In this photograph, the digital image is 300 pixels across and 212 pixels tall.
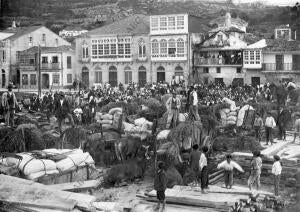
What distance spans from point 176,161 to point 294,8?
470 cm

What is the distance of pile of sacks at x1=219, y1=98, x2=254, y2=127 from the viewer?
16.8 metres

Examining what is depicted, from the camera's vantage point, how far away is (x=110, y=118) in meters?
16.8

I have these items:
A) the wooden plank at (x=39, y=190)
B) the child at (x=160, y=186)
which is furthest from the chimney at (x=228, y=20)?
the child at (x=160, y=186)

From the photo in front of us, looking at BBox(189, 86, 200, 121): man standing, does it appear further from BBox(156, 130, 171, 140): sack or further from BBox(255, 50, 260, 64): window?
BBox(255, 50, 260, 64): window

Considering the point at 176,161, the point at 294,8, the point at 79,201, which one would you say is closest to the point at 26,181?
the point at 79,201

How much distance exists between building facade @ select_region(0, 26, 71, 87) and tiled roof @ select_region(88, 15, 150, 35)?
14.7 feet

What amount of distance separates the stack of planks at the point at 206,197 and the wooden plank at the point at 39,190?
133cm

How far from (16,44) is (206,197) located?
34.8 metres

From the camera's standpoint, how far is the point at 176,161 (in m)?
12.5

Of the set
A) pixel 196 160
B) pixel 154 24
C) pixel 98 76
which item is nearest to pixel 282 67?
pixel 154 24

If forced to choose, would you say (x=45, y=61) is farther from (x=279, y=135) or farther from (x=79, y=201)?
(x=79, y=201)

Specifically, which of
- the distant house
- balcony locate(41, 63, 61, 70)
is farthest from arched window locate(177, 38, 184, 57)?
the distant house

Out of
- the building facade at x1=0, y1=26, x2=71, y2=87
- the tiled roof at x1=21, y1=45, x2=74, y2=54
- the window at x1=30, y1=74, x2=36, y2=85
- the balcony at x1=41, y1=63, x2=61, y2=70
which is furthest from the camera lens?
the window at x1=30, y1=74, x2=36, y2=85

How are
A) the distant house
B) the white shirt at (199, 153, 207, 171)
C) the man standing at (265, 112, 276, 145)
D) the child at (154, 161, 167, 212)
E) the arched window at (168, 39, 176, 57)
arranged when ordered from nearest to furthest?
the child at (154, 161, 167, 212) < the white shirt at (199, 153, 207, 171) < the man standing at (265, 112, 276, 145) < the arched window at (168, 39, 176, 57) < the distant house
